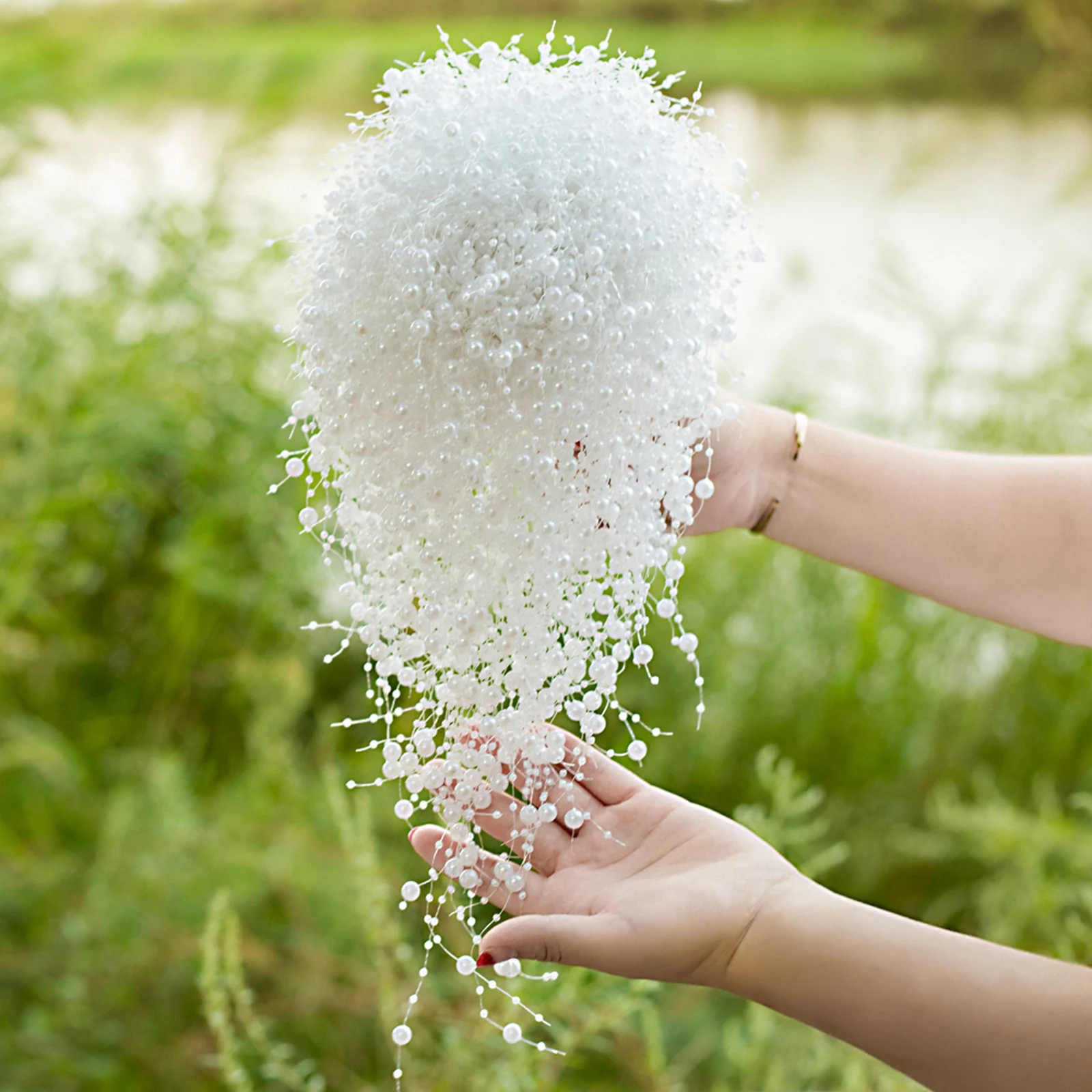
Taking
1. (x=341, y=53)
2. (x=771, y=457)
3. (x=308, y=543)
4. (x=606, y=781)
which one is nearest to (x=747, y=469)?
(x=771, y=457)

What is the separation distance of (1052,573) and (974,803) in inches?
26.0

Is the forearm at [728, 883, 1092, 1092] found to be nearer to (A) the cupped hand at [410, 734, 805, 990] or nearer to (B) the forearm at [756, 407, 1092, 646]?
(A) the cupped hand at [410, 734, 805, 990]

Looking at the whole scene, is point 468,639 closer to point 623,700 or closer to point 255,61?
point 623,700

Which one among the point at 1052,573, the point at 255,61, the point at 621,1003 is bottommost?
the point at 621,1003

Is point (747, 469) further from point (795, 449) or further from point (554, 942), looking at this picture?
point (554, 942)

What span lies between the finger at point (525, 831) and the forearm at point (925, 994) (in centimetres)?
9

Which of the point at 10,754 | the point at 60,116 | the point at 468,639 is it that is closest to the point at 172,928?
the point at 10,754

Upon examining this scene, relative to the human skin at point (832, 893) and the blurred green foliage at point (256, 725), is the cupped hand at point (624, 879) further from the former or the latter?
the blurred green foliage at point (256, 725)

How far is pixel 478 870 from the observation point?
508 millimetres

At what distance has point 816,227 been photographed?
143 centimetres

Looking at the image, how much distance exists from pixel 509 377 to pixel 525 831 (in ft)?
0.66

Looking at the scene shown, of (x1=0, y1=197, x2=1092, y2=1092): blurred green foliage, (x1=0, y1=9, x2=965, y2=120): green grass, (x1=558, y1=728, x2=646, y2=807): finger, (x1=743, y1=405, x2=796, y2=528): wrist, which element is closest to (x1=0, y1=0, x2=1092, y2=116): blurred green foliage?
(x1=0, y1=9, x2=965, y2=120): green grass

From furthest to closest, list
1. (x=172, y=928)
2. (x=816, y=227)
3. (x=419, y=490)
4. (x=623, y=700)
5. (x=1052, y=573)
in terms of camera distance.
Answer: (x=816, y=227) < (x=623, y=700) < (x=172, y=928) < (x=1052, y=573) < (x=419, y=490)

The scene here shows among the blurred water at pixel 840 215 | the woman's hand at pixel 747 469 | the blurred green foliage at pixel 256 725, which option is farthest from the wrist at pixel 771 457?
the blurred water at pixel 840 215
